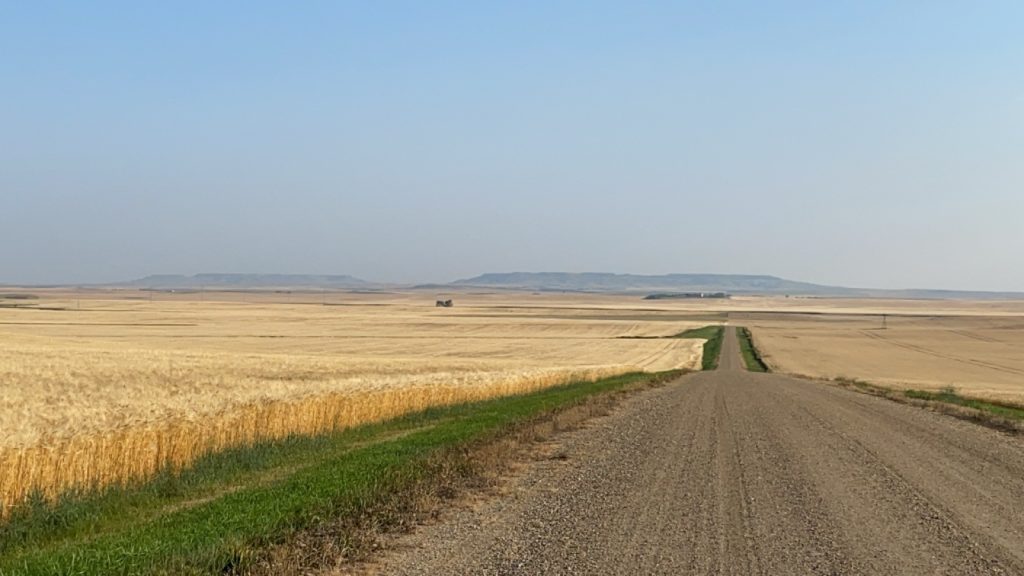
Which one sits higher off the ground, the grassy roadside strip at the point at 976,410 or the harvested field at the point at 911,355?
the grassy roadside strip at the point at 976,410

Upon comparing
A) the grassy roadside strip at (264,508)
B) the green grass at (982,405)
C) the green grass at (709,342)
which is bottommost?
the green grass at (709,342)

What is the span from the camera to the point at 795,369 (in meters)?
64.8

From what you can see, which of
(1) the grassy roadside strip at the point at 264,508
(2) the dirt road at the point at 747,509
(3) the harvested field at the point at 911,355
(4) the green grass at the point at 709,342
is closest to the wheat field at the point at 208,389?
(1) the grassy roadside strip at the point at 264,508

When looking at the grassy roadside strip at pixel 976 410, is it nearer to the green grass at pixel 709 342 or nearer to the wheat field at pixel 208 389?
the wheat field at pixel 208 389

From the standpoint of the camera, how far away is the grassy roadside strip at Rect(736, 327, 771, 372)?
65162mm

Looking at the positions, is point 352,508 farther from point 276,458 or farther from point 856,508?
point 276,458

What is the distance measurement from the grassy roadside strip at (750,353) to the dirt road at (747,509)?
4217 centimetres

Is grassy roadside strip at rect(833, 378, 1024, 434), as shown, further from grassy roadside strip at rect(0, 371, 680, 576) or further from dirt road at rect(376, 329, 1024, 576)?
grassy roadside strip at rect(0, 371, 680, 576)

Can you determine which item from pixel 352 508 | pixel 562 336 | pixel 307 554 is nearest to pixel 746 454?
pixel 352 508

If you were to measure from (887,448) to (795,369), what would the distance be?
47.0m

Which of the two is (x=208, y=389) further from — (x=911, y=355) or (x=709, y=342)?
(x=709, y=342)

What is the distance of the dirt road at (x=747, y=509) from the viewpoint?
31.4 feet

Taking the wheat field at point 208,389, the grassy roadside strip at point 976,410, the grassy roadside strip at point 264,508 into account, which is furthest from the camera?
the grassy roadside strip at point 976,410

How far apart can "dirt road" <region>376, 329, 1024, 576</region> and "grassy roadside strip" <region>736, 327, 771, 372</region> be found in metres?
42.2
